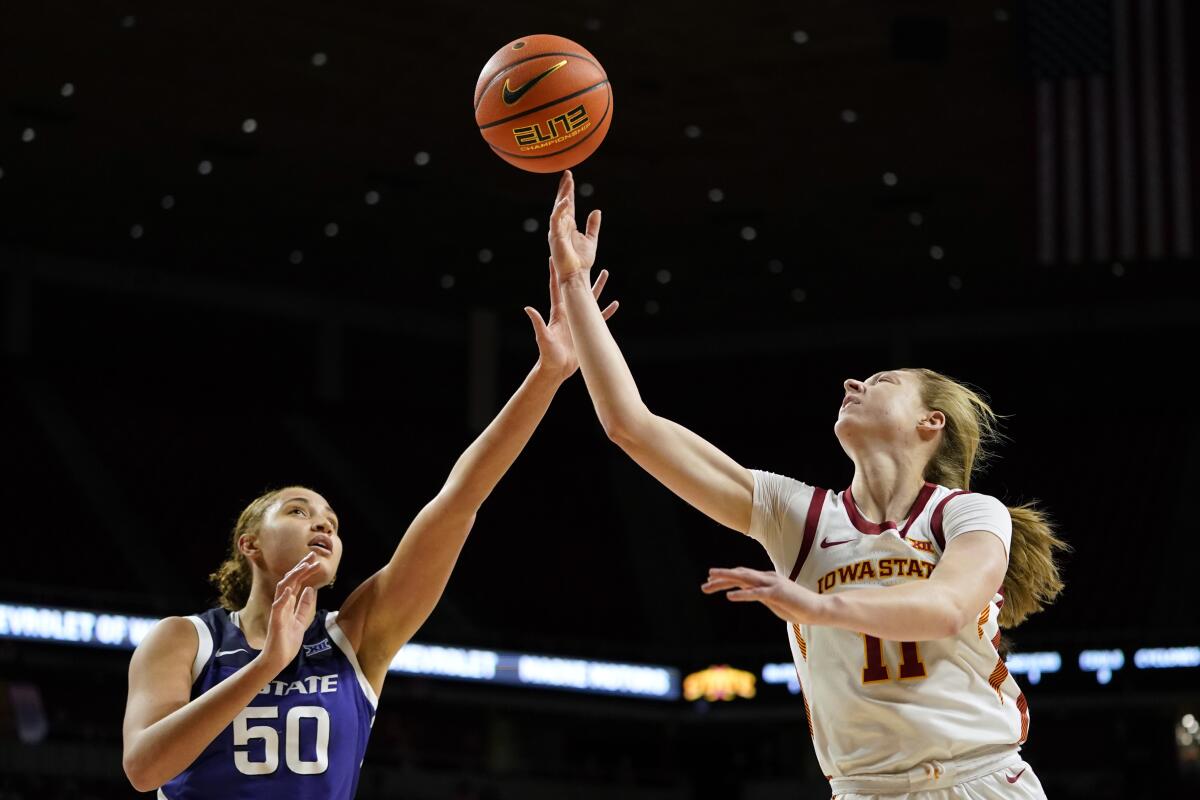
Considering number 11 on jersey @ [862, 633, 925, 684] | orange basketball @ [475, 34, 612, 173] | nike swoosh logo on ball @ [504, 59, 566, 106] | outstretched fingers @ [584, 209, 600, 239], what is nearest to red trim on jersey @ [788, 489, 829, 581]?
number 11 on jersey @ [862, 633, 925, 684]

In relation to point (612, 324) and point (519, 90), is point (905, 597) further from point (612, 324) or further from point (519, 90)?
point (612, 324)

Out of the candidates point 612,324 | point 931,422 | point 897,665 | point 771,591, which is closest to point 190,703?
point 771,591

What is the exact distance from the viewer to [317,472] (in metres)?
23.0

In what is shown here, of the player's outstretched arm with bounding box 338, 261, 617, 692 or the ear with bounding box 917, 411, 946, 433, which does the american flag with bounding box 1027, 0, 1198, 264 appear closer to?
the ear with bounding box 917, 411, 946, 433

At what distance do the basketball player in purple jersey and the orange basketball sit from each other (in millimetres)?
1334

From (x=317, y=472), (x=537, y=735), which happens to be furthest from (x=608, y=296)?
(x=537, y=735)

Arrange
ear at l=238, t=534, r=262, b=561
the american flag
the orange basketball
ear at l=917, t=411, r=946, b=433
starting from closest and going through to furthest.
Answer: ear at l=917, t=411, r=946, b=433
ear at l=238, t=534, r=262, b=561
the orange basketball
the american flag

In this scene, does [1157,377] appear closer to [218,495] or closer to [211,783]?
[218,495]

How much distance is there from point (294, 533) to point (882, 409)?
139 centimetres

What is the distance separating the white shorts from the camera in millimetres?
3188

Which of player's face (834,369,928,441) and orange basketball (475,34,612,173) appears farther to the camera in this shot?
orange basketball (475,34,612,173)

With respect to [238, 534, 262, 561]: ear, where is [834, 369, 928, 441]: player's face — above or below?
above

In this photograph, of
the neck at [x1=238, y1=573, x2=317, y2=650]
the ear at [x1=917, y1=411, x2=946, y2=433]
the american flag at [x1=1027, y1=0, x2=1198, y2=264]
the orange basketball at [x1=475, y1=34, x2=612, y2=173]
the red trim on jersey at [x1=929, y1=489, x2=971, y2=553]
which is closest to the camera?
the red trim on jersey at [x1=929, y1=489, x2=971, y2=553]

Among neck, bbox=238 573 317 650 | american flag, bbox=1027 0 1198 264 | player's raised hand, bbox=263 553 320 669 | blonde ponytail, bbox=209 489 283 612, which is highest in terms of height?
american flag, bbox=1027 0 1198 264
